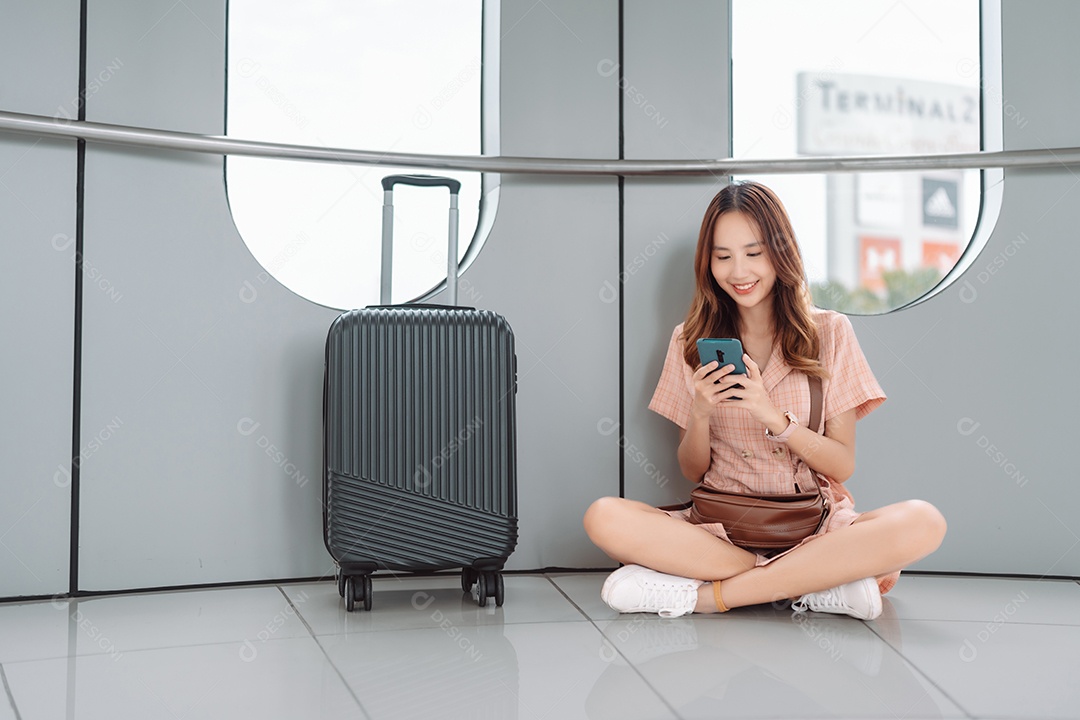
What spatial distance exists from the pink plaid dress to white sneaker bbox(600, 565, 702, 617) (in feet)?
0.47

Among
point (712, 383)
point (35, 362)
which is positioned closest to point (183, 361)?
point (35, 362)

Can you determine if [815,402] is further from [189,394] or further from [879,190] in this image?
[879,190]

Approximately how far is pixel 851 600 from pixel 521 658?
601mm

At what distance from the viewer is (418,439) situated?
162 centimetres

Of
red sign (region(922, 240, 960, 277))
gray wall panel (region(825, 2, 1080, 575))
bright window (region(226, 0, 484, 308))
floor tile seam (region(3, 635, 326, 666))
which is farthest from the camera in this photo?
red sign (region(922, 240, 960, 277))

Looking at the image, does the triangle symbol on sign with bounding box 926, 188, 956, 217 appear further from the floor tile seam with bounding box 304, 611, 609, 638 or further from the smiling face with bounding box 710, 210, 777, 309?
the floor tile seam with bounding box 304, 611, 609, 638

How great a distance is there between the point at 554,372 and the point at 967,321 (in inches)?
35.3

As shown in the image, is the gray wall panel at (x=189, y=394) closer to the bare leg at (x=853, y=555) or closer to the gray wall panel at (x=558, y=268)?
the gray wall panel at (x=558, y=268)

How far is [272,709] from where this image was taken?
111 centimetres

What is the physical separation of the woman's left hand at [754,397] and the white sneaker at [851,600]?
312mm

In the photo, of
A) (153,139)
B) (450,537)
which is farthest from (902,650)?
(153,139)

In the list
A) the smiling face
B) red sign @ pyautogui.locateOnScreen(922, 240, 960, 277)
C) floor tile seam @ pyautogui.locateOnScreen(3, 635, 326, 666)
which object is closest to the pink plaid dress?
the smiling face

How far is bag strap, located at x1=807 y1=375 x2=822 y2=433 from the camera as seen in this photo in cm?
173

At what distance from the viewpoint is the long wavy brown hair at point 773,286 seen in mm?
1743
